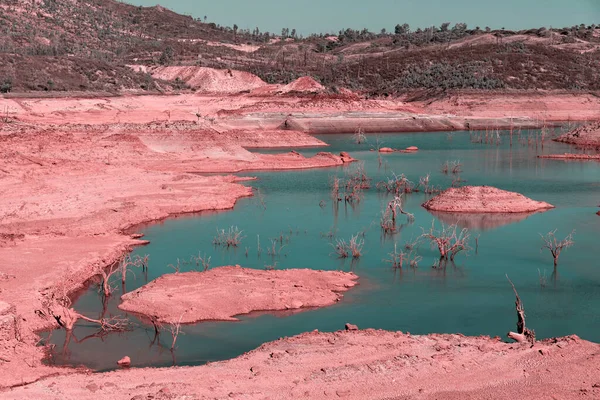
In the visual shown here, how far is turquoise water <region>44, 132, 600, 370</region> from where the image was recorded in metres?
18.0

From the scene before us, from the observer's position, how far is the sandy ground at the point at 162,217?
14.1 m

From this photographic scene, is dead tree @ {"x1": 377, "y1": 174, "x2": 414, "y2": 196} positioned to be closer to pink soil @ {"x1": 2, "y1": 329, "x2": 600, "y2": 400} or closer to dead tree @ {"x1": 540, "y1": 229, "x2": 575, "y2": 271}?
dead tree @ {"x1": 540, "y1": 229, "x2": 575, "y2": 271}

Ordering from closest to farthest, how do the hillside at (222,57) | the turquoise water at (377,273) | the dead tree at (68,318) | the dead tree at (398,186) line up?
1. the turquoise water at (377,273)
2. the dead tree at (68,318)
3. the dead tree at (398,186)
4. the hillside at (222,57)

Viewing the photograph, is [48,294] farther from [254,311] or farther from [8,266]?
[254,311]

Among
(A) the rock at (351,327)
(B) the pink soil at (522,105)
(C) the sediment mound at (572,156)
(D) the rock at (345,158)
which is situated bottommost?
(A) the rock at (351,327)

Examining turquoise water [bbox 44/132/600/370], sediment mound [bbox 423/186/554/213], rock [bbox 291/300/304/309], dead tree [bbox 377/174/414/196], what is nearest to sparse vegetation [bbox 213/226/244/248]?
turquoise water [bbox 44/132/600/370]

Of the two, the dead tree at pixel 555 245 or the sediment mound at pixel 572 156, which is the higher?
the sediment mound at pixel 572 156

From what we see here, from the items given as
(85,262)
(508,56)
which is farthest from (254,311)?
(508,56)

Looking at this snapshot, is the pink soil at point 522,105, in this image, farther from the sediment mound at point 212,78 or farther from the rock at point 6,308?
the rock at point 6,308

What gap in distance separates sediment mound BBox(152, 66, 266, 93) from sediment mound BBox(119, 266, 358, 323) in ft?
250

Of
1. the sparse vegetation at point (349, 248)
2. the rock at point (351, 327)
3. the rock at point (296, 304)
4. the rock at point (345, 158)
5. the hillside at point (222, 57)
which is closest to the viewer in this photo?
the rock at point (351, 327)

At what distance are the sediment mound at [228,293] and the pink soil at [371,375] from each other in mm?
3701

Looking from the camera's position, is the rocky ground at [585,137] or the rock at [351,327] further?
the rocky ground at [585,137]

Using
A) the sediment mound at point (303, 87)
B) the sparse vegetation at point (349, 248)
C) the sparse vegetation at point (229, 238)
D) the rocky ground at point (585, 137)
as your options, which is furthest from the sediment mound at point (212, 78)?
the sparse vegetation at point (349, 248)
